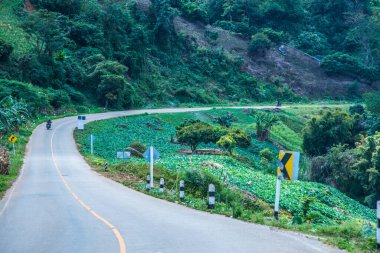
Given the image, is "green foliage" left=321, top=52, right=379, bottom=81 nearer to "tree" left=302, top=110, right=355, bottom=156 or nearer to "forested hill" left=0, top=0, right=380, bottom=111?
"forested hill" left=0, top=0, right=380, bottom=111

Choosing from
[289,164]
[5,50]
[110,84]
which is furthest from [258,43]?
[289,164]

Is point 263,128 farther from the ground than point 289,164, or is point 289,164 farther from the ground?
point 289,164

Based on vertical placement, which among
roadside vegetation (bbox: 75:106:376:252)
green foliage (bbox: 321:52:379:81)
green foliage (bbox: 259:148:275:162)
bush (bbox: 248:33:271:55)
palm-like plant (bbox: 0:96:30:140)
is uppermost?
bush (bbox: 248:33:271:55)

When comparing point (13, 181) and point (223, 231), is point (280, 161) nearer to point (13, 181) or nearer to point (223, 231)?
point (223, 231)

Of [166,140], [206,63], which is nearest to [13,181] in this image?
[166,140]

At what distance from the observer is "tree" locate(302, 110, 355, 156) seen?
45.8 meters

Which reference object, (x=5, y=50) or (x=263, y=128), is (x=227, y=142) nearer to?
(x=263, y=128)

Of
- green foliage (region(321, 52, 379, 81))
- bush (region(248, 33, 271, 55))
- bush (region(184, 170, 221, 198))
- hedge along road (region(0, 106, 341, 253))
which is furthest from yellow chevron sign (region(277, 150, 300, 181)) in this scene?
green foliage (region(321, 52, 379, 81))

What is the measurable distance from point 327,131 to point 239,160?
10846 millimetres

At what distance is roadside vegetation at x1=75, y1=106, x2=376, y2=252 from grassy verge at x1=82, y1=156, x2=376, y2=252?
0.06ft

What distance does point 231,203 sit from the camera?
693 inches

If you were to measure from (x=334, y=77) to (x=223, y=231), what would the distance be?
79.8m

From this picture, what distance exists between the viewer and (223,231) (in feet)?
34.2

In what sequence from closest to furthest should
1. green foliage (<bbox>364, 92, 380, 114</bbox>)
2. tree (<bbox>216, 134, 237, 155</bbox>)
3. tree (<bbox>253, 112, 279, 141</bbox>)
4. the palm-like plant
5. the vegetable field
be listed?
the vegetable field
the palm-like plant
tree (<bbox>216, 134, 237, 155</bbox>)
tree (<bbox>253, 112, 279, 141</bbox>)
green foliage (<bbox>364, 92, 380, 114</bbox>)
